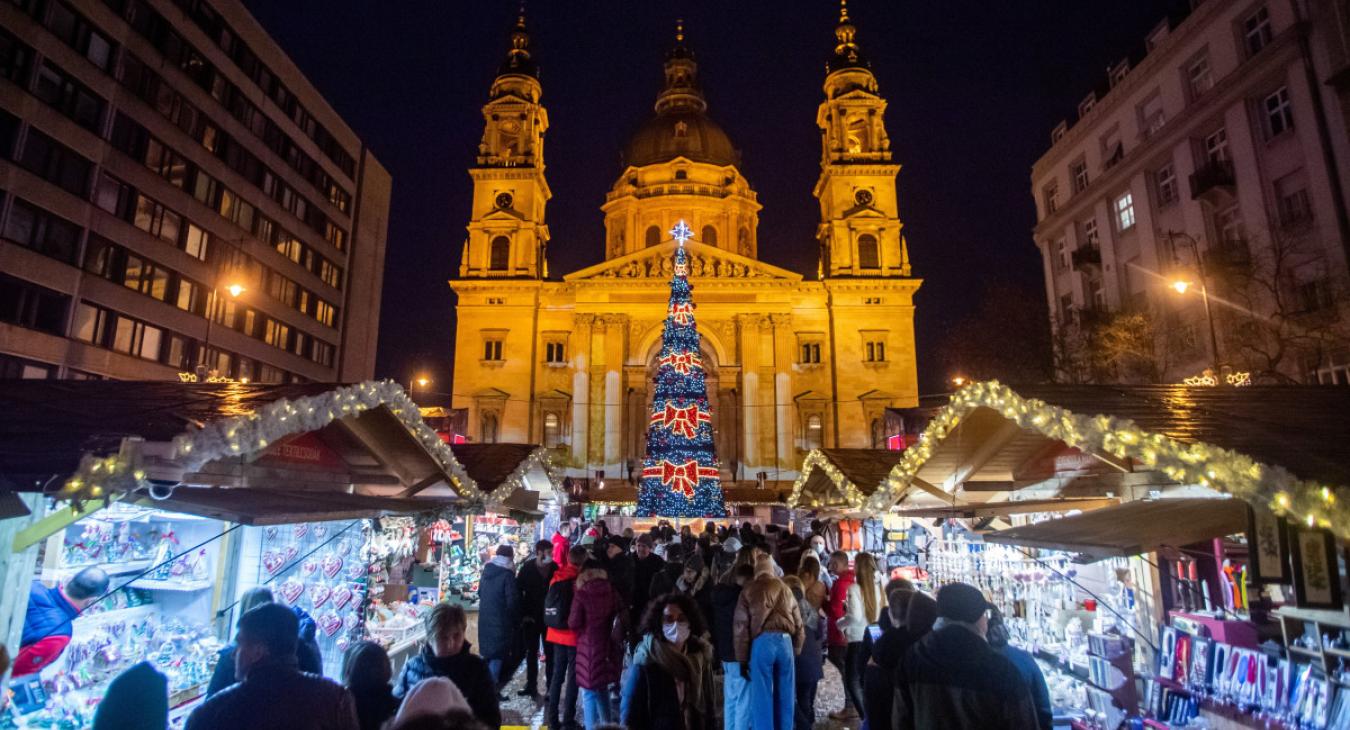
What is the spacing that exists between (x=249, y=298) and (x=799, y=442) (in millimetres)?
29563

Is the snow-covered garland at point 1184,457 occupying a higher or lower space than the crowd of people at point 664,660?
→ higher

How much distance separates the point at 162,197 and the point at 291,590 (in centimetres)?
2756

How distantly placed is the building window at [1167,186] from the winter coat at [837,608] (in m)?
25.7

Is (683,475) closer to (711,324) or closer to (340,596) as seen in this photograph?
(340,596)

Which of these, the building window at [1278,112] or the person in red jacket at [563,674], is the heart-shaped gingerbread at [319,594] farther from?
the building window at [1278,112]

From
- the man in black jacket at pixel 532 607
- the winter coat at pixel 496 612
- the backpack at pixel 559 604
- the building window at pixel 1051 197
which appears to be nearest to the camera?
the winter coat at pixel 496 612

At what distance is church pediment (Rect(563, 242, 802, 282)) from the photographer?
44875mm

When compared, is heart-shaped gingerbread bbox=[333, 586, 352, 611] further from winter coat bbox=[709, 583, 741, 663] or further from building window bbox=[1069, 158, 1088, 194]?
building window bbox=[1069, 158, 1088, 194]

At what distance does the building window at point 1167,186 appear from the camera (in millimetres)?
26250

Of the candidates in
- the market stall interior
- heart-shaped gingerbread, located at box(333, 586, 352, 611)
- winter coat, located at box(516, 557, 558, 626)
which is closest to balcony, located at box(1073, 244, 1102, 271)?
the market stall interior

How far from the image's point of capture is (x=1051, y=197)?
115 ft

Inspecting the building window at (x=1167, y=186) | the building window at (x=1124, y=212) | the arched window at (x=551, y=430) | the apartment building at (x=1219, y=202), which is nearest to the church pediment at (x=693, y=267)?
the arched window at (x=551, y=430)

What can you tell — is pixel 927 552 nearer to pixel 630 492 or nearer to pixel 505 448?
pixel 505 448

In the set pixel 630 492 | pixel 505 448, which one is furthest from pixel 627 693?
pixel 630 492
